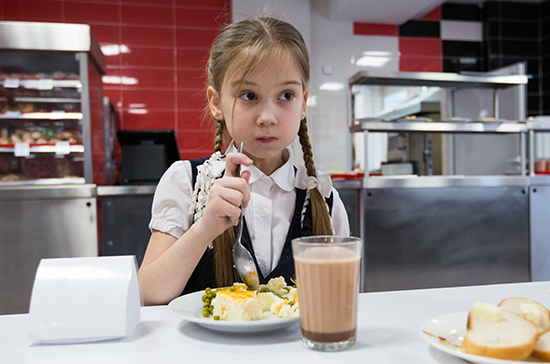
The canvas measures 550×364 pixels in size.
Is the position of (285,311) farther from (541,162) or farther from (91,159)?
(541,162)

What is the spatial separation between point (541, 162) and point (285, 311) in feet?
10.8

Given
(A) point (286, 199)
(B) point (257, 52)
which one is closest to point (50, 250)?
(A) point (286, 199)

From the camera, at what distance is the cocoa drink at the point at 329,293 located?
53cm

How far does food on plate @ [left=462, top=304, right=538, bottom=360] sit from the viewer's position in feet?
1.53

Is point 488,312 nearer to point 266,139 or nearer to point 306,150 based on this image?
point 266,139

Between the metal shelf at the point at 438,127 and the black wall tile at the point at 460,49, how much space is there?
2638 millimetres

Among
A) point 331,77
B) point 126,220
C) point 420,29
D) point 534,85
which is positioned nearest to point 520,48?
point 534,85

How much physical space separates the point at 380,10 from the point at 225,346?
15.1 feet

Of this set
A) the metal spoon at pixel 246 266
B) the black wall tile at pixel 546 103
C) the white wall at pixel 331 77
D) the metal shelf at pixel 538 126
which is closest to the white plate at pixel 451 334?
the metal spoon at pixel 246 266

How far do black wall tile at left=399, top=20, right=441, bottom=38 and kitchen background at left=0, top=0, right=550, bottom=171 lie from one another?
0.01m

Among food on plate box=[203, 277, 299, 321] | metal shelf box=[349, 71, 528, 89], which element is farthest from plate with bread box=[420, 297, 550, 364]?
metal shelf box=[349, 71, 528, 89]

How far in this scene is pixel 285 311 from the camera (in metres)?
0.63

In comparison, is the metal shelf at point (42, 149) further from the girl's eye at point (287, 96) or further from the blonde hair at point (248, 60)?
the girl's eye at point (287, 96)

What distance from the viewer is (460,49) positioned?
5.19 m
